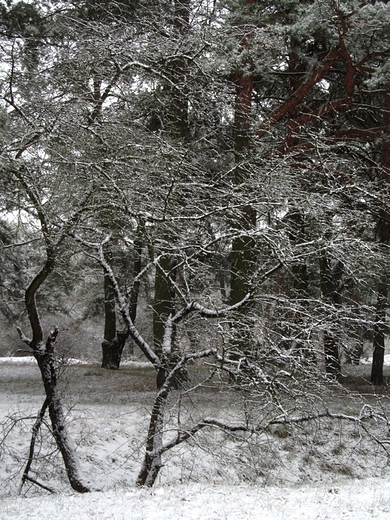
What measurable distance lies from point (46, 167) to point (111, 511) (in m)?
4.20

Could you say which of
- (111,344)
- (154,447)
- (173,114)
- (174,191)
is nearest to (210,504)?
(154,447)

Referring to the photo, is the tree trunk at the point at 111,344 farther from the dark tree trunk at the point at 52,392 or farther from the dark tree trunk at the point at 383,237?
the dark tree trunk at the point at 52,392

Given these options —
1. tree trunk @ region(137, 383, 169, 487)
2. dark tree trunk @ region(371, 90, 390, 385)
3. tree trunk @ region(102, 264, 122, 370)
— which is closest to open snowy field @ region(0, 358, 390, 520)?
tree trunk @ region(137, 383, 169, 487)

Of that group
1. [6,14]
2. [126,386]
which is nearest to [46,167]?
[6,14]

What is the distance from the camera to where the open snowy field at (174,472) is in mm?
5223

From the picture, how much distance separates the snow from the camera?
5.01 meters

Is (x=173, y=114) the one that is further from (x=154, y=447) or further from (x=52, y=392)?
(x=154, y=447)

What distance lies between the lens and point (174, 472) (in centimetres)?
839

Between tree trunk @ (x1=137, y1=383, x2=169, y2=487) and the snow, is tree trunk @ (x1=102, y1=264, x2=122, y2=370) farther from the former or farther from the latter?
A: the snow

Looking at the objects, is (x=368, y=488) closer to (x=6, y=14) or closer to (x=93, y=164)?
(x=93, y=164)

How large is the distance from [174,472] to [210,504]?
3198 mm

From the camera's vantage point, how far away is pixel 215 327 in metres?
6.42

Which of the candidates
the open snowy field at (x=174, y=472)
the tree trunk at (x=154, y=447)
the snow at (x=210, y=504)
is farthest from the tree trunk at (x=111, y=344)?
the snow at (x=210, y=504)

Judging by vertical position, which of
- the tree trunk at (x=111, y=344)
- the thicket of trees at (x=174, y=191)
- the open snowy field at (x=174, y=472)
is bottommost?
the open snowy field at (x=174, y=472)
